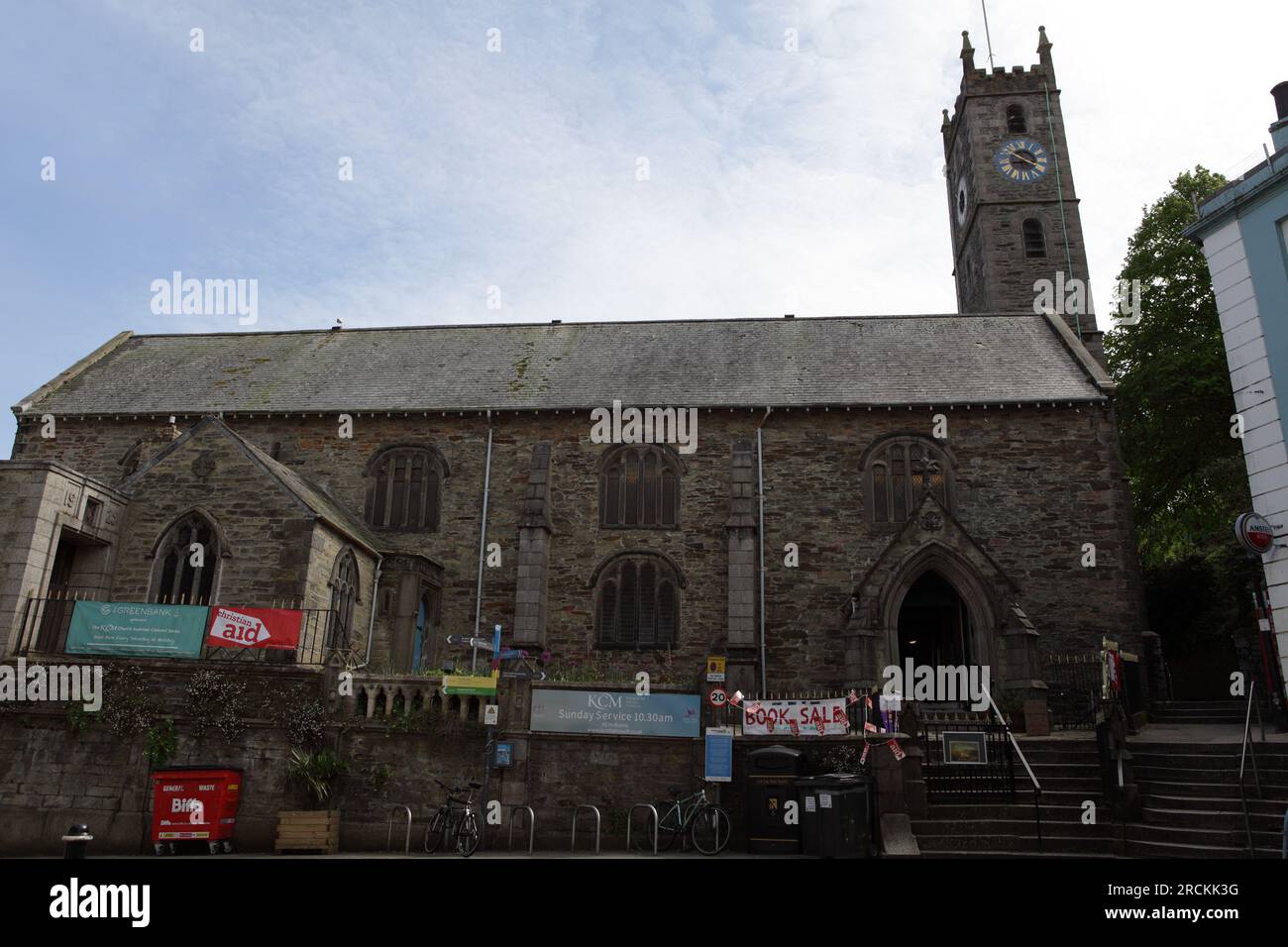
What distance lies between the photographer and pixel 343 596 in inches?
805

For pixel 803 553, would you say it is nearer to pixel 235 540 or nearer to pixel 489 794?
pixel 489 794

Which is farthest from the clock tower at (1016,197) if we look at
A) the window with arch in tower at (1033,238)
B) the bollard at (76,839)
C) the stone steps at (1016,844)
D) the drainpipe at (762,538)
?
the bollard at (76,839)

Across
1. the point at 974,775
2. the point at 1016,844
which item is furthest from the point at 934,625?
the point at 1016,844

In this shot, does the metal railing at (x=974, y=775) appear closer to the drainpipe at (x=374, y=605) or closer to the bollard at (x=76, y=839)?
the bollard at (x=76, y=839)

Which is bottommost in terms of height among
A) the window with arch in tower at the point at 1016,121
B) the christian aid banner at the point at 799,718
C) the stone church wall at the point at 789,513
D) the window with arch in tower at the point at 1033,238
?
the christian aid banner at the point at 799,718

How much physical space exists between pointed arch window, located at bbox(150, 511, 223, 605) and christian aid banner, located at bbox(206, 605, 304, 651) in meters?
2.39

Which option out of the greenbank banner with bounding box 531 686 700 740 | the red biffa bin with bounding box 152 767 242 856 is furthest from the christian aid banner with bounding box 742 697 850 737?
the red biffa bin with bounding box 152 767 242 856

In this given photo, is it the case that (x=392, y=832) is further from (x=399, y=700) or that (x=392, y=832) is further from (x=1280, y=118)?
(x=1280, y=118)

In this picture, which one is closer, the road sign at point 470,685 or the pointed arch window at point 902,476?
the road sign at point 470,685

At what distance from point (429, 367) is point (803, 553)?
13076 millimetres

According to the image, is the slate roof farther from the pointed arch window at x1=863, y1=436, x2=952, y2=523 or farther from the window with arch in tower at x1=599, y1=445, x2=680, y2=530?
the window with arch in tower at x1=599, y1=445, x2=680, y2=530

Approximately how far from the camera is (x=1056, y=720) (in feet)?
65.0

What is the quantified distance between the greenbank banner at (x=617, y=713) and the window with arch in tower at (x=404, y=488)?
9.54m

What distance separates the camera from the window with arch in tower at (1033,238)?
1348 inches
